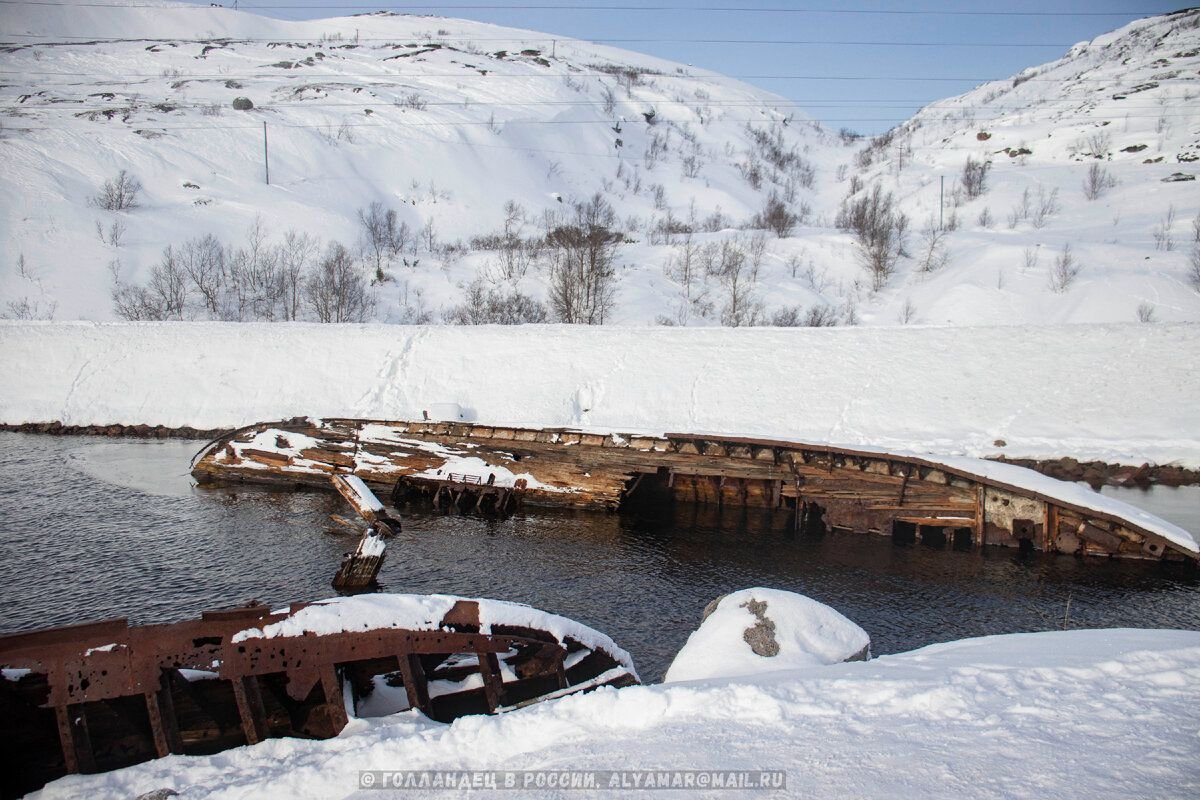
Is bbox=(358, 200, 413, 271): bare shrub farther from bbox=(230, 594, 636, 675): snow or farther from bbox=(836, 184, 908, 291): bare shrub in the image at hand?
bbox=(230, 594, 636, 675): snow

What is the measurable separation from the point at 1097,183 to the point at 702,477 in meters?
60.1

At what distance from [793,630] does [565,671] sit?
2.51 metres

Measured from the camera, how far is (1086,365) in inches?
971

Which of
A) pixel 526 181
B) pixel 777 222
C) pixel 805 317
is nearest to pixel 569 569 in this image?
pixel 805 317

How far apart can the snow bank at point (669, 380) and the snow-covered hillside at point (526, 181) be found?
11.0 meters

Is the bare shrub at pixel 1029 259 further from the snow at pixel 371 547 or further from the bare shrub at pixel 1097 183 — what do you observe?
the snow at pixel 371 547

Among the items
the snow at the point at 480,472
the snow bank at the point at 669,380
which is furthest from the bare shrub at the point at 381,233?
the snow at the point at 480,472

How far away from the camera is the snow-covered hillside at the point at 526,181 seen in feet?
142

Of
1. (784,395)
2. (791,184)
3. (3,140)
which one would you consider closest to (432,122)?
(3,140)

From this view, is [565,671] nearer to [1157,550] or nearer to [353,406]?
[1157,550]

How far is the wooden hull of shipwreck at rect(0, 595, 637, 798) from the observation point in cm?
645

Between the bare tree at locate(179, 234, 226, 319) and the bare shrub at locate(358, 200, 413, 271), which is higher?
the bare shrub at locate(358, 200, 413, 271)

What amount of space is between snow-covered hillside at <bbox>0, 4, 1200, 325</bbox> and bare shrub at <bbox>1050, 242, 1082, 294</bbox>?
0.84 feet

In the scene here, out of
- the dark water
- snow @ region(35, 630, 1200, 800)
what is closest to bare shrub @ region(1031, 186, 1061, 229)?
the dark water
